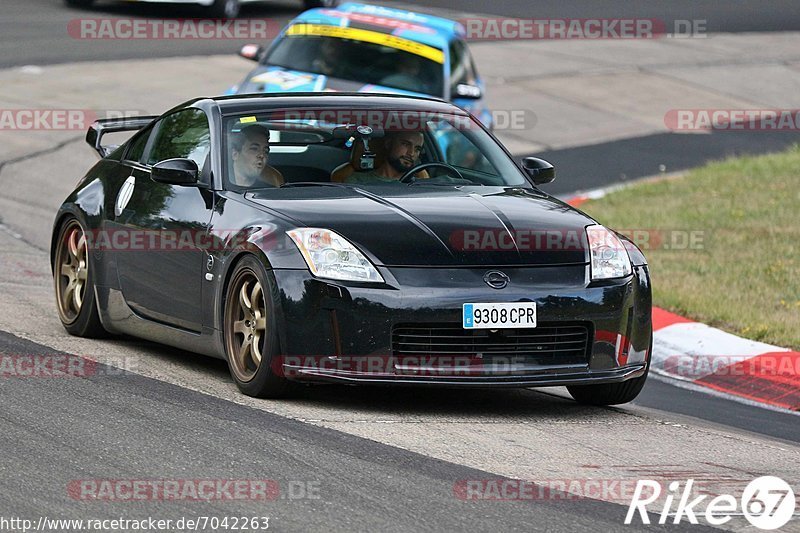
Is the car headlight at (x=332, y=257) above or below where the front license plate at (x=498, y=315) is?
above

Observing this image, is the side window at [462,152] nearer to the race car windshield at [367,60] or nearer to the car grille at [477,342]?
the car grille at [477,342]

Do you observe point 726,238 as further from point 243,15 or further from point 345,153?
point 243,15

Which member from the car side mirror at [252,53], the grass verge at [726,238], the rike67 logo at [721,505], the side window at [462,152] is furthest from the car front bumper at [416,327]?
the car side mirror at [252,53]

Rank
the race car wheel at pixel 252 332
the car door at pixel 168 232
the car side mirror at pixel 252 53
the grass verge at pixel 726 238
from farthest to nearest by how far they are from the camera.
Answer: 1. the car side mirror at pixel 252 53
2. the grass verge at pixel 726 238
3. the car door at pixel 168 232
4. the race car wheel at pixel 252 332

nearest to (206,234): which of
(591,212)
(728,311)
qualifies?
(728,311)

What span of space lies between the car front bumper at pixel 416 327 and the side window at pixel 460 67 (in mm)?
8811

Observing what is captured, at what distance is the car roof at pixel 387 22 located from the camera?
15836 mm

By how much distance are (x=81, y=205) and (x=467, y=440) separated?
131 inches

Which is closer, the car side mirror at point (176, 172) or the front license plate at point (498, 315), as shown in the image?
the front license plate at point (498, 315)

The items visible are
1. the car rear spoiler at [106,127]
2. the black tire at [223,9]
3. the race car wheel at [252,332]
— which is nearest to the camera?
the race car wheel at [252,332]

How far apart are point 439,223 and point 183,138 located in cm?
188

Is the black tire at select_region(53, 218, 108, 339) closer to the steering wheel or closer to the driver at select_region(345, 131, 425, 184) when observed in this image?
the driver at select_region(345, 131, 425, 184)

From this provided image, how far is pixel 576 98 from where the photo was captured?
22.1 metres

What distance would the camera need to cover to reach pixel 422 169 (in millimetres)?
8133
